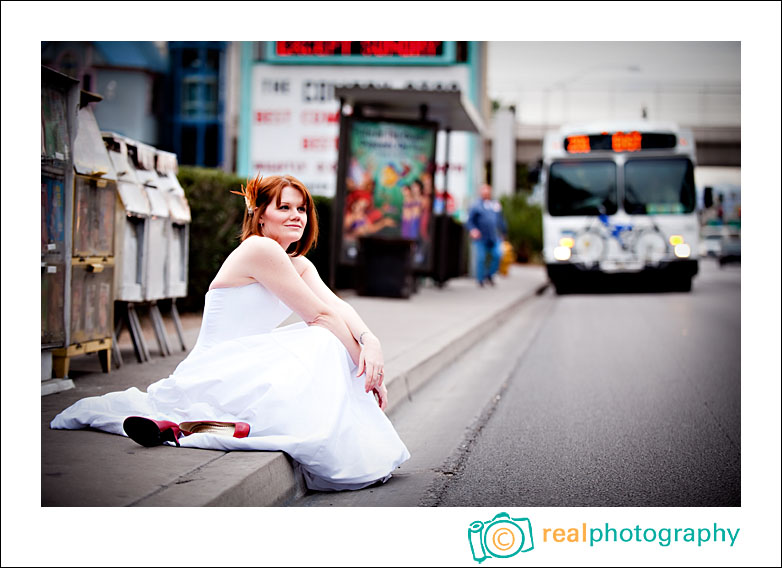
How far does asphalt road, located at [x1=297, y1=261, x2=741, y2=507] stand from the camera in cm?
429

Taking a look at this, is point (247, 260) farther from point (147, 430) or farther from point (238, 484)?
point (238, 484)

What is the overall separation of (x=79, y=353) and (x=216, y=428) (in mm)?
1845

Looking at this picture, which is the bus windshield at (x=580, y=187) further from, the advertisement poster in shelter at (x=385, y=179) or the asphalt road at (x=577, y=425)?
the asphalt road at (x=577, y=425)

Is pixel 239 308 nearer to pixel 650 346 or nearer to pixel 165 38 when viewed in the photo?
pixel 165 38

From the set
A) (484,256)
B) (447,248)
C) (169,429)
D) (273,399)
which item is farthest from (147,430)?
(484,256)

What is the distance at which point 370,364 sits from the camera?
4219mm

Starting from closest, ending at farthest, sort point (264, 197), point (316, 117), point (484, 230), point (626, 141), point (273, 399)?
point (273, 399)
point (264, 197)
point (626, 141)
point (484, 230)
point (316, 117)

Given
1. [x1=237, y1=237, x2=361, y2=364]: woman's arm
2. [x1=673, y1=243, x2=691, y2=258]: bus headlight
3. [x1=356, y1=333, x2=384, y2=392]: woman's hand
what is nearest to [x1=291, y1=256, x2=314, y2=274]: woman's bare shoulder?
[x1=237, y1=237, x2=361, y2=364]: woman's arm

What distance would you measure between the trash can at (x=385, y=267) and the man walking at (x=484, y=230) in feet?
18.6

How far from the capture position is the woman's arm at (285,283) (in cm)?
425

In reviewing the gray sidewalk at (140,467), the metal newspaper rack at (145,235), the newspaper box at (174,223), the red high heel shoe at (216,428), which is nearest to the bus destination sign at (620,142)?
the newspaper box at (174,223)

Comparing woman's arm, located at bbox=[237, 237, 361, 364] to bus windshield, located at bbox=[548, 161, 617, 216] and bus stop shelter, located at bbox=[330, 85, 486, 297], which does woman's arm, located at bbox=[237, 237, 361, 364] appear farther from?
bus windshield, located at bbox=[548, 161, 617, 216]

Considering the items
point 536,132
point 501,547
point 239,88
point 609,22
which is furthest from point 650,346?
Result: point 536,132

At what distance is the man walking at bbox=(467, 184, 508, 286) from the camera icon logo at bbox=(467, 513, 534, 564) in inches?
605
